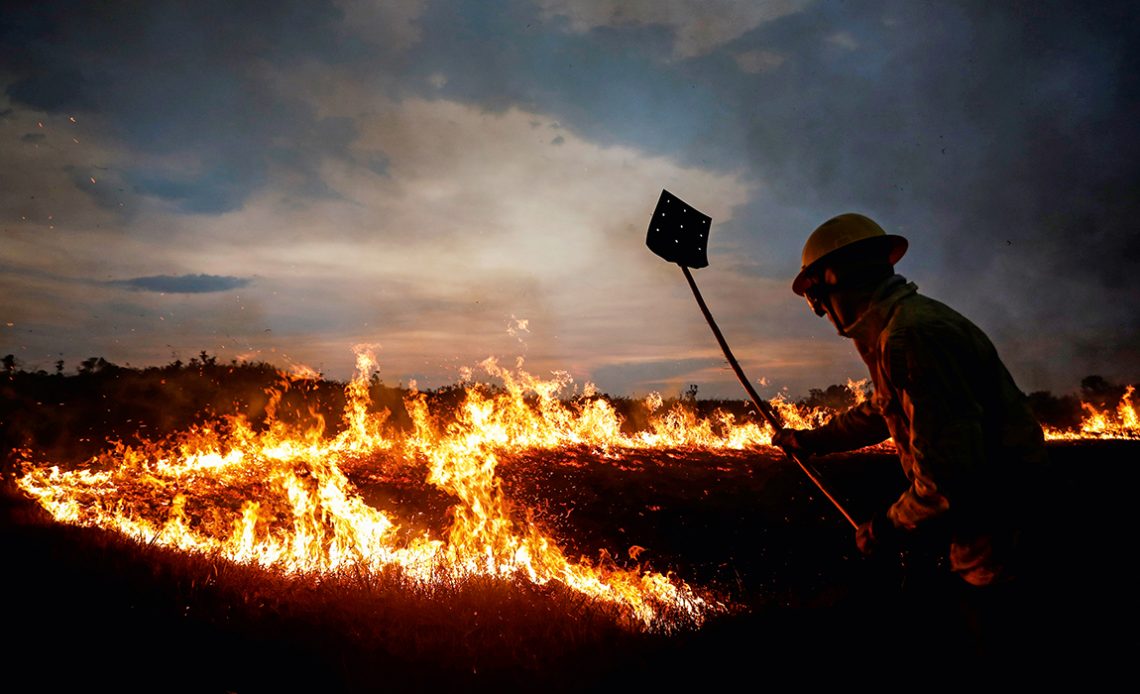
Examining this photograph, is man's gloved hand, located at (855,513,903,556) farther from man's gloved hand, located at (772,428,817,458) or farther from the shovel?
the shovel

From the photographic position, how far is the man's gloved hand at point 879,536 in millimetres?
2688

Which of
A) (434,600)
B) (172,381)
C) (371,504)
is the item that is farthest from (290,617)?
(172,381)

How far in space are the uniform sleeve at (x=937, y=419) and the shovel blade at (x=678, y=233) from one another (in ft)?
8.39

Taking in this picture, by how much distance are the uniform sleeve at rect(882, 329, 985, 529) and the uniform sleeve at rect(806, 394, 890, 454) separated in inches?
41.8

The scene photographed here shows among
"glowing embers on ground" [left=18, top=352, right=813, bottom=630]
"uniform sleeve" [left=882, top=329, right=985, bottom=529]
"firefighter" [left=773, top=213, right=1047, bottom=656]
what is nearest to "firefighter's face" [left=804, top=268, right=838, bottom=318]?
"firefighter" [left=773, top=213, right=1047, bottom=656]

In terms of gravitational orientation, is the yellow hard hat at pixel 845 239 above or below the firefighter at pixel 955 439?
above

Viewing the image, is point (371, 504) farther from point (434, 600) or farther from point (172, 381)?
point (172, 381)

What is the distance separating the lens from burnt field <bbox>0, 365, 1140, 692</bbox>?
2682 mm

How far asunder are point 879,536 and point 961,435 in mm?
695

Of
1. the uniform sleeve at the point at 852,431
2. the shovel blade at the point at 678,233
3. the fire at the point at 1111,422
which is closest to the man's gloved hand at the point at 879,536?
the uniform sleeve at the point at 852,431

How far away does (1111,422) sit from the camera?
2081 centimetres

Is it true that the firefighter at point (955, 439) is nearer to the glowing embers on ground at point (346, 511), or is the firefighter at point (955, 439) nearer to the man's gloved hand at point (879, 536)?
the man's gloved hand at point (879, 536)

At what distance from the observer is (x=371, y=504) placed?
781cm

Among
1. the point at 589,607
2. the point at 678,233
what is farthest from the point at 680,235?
the point at 589,607
